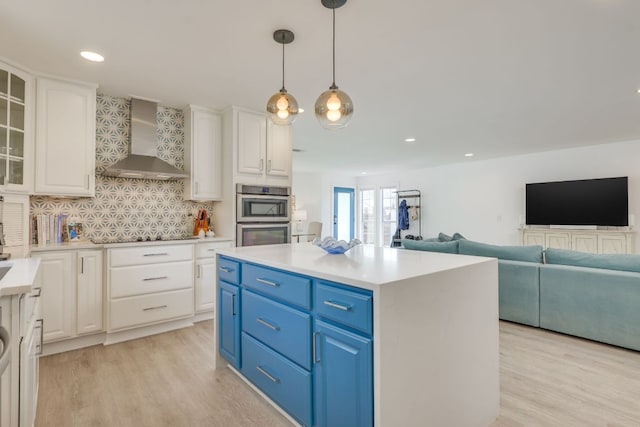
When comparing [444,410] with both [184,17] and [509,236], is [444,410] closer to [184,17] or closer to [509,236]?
[184,17]

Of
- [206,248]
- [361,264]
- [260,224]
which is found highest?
[260,224]

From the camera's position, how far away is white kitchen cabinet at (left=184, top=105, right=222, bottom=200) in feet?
12.3

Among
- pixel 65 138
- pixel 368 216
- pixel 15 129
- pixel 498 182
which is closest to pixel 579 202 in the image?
pixel 498 182

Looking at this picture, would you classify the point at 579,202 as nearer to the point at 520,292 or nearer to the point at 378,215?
the point at 520,292

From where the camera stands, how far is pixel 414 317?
1370 millimetres

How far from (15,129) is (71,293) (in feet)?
4.65

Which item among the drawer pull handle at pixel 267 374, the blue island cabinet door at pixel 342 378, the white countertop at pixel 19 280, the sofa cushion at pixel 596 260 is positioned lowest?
the drawer pull handle at pixel 267 374

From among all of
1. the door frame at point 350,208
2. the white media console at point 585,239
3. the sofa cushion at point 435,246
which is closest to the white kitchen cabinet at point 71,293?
the sofa cushion at point 435,246

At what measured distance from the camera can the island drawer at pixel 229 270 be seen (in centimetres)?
222

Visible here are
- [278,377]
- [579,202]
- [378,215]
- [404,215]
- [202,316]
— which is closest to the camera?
[278,377]

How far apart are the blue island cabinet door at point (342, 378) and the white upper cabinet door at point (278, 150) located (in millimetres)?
2800

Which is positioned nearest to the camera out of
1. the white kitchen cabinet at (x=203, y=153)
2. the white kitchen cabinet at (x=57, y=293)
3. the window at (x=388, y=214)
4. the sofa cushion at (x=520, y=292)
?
the white kitchen cabinet at (x=57, y=293)

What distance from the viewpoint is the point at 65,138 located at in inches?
117

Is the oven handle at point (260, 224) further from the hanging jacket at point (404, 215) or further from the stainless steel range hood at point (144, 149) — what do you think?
the hanging jacket at point (404, 215)
